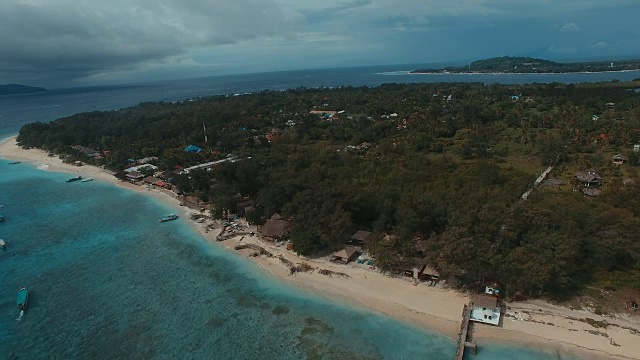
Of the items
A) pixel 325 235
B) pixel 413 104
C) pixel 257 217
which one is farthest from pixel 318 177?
pixel 413 104

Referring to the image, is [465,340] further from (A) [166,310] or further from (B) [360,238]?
(A) [166,310]

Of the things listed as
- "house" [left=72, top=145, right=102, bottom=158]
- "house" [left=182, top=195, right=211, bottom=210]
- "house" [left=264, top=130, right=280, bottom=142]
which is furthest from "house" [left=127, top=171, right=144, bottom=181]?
"house" [left=264, top=130, right=280, bottom=142]


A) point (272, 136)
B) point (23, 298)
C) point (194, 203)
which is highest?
point (272, 136)

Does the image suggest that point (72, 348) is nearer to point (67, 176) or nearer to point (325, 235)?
point (325, 235)

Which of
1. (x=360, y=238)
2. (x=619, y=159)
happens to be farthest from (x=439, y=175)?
(x=619, y=159)

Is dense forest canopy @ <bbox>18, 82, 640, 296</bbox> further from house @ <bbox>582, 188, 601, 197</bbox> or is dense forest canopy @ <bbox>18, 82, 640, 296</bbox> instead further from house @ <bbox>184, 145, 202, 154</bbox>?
house @ <bbox>184, 145, 202, 154</bbox>

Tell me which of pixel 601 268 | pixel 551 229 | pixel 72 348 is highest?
pixel 551 229
